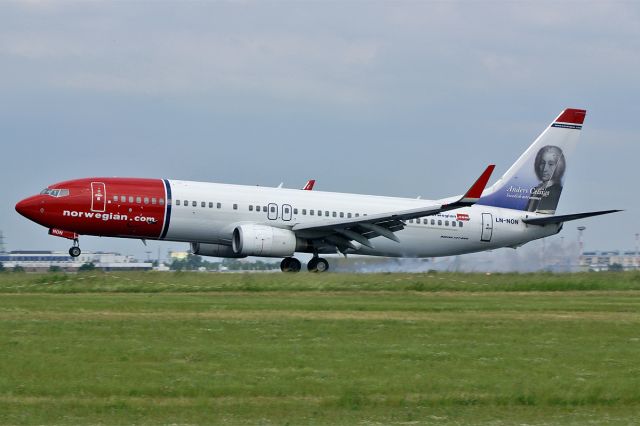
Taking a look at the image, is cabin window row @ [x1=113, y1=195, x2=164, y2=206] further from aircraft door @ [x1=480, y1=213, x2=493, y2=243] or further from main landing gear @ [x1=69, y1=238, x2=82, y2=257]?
aircraft door @ [x1=480, y1=213, x2=493, y2=243]

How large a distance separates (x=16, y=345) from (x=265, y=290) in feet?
53.1

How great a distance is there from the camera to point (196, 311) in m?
27.2

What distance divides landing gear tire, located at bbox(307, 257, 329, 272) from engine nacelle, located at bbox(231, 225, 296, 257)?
87.7 inches

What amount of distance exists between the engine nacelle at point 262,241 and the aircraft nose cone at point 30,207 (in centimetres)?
797

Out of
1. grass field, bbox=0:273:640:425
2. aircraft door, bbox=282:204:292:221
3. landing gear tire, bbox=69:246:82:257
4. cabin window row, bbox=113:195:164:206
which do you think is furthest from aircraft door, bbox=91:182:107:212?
grass field, bbox=0:273:640:425

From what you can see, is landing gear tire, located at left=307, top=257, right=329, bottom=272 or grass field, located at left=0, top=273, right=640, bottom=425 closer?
grass field, located at left=0, top=273, right=640, bottom=425

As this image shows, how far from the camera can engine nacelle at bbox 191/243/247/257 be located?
47.4 metres

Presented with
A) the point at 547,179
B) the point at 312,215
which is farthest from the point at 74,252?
the point at 547,179

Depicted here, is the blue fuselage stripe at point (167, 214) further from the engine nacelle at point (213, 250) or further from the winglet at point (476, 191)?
the winglet at point (476, 191)

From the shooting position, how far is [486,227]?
50656 millimetres

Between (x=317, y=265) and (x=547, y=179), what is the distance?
13.2 m

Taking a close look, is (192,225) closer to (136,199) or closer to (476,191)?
(136,199)

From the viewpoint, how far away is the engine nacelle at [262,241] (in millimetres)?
44094

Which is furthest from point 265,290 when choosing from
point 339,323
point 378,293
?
point 339,323
